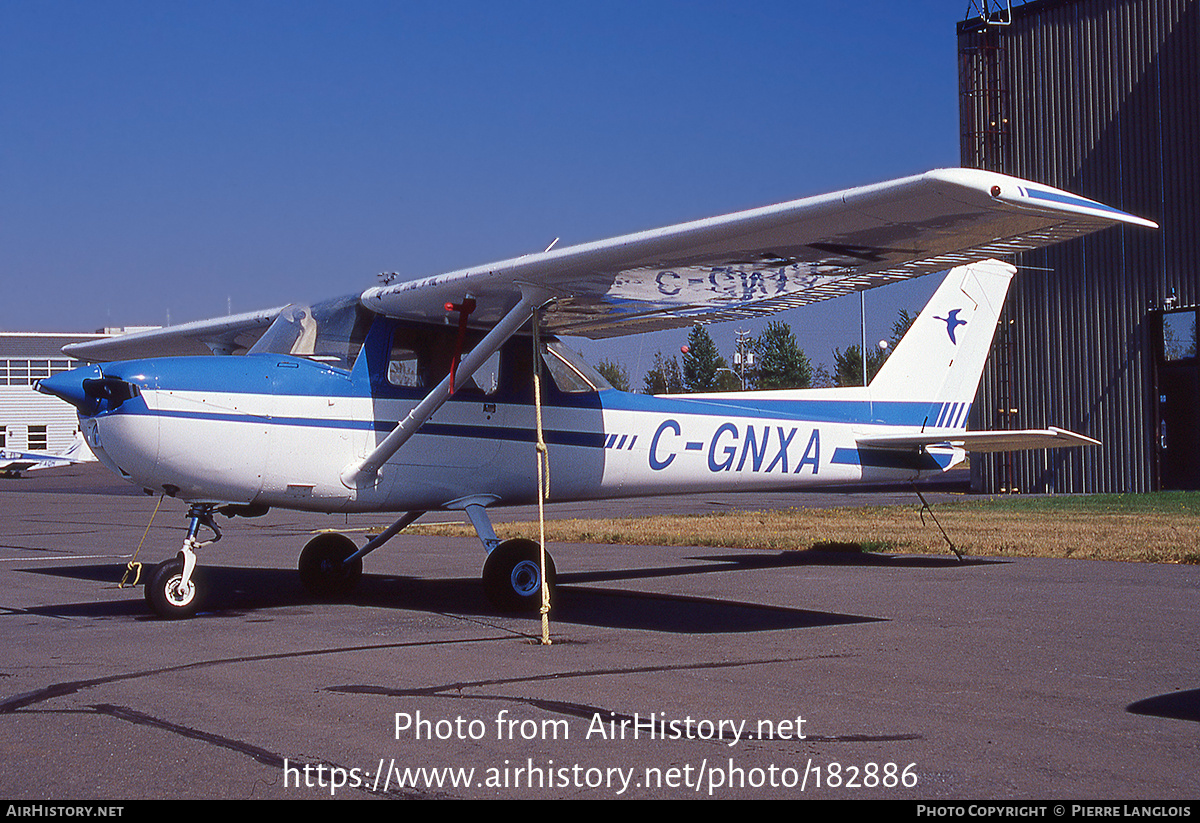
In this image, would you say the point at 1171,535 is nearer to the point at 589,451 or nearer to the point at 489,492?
the point at 589,451

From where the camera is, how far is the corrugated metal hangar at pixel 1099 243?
27.3 m

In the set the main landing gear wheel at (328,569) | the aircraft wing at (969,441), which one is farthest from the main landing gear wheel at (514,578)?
the aircraft wing at (969,441)

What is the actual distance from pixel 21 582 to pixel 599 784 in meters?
9.57

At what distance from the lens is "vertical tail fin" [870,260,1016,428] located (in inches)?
503

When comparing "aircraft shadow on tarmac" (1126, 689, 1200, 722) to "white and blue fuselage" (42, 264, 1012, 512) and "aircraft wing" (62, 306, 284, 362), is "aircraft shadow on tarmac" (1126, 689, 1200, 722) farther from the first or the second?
"aircraft wing" (62, 306, 284, 362)

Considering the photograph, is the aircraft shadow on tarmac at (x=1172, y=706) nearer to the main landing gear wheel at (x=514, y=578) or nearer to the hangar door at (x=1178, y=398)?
the main landing gear wheel at (x=514, y=578)

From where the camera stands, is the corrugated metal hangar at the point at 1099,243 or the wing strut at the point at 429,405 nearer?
the wing strut at the point at 429,405

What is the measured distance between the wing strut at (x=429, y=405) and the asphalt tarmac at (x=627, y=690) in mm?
1127

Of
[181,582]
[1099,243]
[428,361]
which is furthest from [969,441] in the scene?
[1099,243]

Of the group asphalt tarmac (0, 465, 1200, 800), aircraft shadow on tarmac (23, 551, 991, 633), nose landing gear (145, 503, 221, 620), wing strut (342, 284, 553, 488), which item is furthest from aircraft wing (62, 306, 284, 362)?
nose landing gear (145, 503, 221, 620)

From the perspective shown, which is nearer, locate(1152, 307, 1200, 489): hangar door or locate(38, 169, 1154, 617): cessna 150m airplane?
locate(38, 169, 1154, 617): cessna 150m airplane

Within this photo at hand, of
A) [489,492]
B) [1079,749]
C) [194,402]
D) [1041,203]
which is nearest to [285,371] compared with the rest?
[194,402]

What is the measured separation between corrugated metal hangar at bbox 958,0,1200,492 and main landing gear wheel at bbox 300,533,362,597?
23028mm

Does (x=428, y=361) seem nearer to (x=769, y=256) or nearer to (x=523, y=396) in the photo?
(x=523, y=396)
